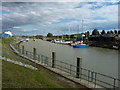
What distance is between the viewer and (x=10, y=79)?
24.6ft

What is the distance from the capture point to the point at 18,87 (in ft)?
21.6

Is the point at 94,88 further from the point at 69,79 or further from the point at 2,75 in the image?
the point at 2,75

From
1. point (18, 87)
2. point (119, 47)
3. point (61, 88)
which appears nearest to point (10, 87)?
point (18, 87)

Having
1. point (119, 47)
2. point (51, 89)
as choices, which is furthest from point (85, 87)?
point (119, 47)

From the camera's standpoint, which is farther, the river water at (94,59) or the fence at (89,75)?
the river water at (94,59)

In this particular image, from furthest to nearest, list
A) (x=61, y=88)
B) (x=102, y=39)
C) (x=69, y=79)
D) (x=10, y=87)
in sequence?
(x=102, y=39)
(x=69, y=79)
(x=61, y=88)
(x=10, y=87)

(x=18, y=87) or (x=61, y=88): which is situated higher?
(x=18, y=87)

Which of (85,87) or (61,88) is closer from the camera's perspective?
(61,88)

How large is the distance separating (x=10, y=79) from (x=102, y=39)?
64.2 metres

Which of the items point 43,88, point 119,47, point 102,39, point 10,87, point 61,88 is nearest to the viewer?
point 10,87

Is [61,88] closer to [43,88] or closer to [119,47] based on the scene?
[43,88]

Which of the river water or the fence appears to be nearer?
the fence

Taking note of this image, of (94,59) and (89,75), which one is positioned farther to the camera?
(94,59)

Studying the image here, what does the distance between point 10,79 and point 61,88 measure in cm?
287
